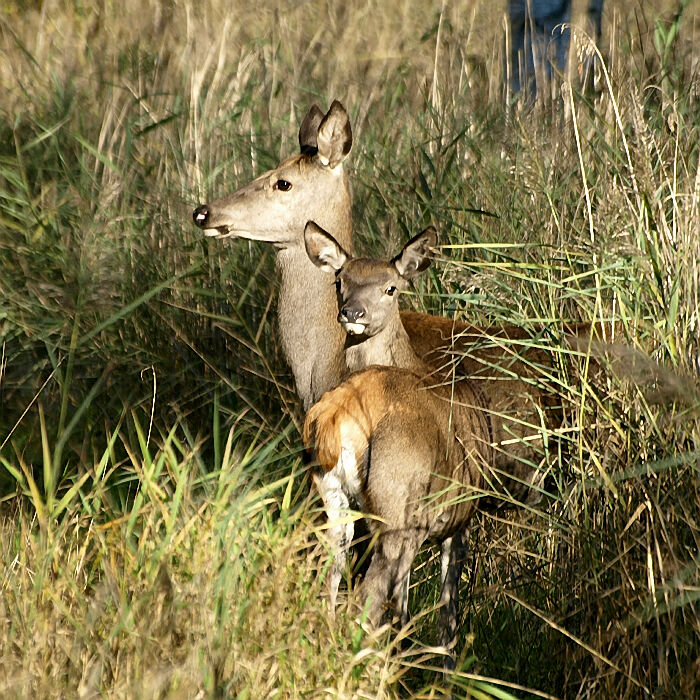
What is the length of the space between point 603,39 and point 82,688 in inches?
162

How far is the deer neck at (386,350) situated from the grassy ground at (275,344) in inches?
11.6

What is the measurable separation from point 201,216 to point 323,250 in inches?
29.2

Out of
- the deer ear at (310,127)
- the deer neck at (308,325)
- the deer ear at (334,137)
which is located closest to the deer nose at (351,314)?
the deer neck at (308,325)

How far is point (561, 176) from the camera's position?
17.9 ft

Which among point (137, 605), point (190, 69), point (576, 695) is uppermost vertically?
point (190, 69)

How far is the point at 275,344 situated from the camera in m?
5.72

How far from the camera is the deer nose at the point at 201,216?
564cm

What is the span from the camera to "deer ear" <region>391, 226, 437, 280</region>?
4.80m

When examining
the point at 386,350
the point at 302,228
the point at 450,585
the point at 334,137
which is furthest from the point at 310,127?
the point at 450,585

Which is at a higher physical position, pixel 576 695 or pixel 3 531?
pixel 3 531

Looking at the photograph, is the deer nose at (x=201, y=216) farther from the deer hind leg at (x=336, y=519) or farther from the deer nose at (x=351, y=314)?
the deer hind leg at (x=336, y=519)

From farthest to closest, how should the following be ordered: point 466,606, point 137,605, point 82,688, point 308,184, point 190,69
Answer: point 190,69, point 308,184, point 466,606, point 137,605, point 82,688

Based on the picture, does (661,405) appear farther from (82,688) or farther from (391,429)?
(82,688)

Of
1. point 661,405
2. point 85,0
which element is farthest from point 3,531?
point 85,0
